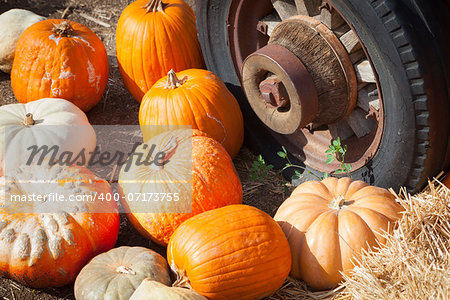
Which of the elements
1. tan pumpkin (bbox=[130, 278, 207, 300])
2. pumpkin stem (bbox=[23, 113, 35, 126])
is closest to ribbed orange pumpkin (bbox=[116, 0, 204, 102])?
pumpkin stem (bbox=[23, 113, 35, 126])

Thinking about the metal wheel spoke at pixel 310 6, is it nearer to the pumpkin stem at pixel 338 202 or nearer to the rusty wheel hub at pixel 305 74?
the rusty wheel hub at pixel 305 74

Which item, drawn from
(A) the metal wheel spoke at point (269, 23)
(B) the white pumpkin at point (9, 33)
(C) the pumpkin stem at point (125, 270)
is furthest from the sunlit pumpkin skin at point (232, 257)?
(B) the white pumpkin at point (9, 33)

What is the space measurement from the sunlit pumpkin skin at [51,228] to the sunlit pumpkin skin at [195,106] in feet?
2.95

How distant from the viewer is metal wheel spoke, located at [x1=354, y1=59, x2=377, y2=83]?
3.54 metres

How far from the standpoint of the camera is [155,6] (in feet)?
15.9

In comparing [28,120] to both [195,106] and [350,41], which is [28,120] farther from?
[350,41]

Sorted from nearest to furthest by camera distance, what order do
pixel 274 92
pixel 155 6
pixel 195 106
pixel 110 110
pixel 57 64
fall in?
1. pixel 274 92
2. pixel 195 106
3. pixel 57 64
4. pixel 155 6
5. pixel 110 110

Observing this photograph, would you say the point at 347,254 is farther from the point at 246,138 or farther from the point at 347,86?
the point at 246,138

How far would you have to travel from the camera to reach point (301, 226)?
10.6 ft

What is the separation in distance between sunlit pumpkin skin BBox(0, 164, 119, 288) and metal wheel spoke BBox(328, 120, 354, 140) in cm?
175

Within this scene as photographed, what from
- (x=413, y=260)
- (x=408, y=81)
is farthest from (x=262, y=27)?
(x=413, y=260)

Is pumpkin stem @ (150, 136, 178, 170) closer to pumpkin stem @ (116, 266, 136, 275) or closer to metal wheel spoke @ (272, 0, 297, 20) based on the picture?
pumpkin stem @ (116, 266, 136, 275)

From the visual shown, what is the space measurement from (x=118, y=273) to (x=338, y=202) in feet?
4.42

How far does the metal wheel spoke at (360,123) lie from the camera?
152 inches
